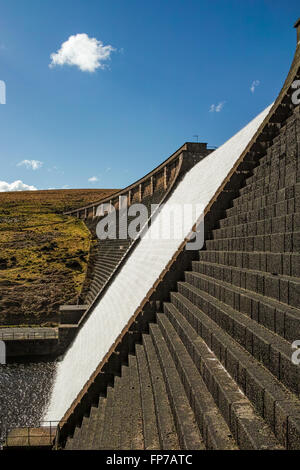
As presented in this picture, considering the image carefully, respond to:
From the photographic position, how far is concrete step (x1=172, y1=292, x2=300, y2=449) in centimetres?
219

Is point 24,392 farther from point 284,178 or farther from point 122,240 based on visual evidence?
point 122,240

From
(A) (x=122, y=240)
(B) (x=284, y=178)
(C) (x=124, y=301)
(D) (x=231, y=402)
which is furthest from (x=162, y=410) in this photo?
(A) (x=122, y=240)

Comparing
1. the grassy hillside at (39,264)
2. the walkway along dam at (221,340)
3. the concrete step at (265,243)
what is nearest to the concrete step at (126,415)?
the walkway along dam at (221,340)

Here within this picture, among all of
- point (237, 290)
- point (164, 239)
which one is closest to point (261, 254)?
point (237, 290)

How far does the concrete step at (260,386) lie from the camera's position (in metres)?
2.19

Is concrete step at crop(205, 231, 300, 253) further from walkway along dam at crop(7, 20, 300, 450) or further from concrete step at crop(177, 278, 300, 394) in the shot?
concrete step at crop(177, 278, 300, 394)

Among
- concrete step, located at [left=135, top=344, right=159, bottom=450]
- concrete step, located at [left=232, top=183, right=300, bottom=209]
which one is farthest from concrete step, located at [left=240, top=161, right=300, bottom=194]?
concrete step, located at [left=135, top=344, right=159, bottom=450]

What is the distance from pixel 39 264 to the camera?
2427cm

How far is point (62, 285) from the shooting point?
2127cm

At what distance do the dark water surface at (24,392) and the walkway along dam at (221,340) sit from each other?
2.34ft

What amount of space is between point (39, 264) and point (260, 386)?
77.5 feet

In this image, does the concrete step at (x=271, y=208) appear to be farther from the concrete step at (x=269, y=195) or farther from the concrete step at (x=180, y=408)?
the concrete step at (x=180, y=408)
